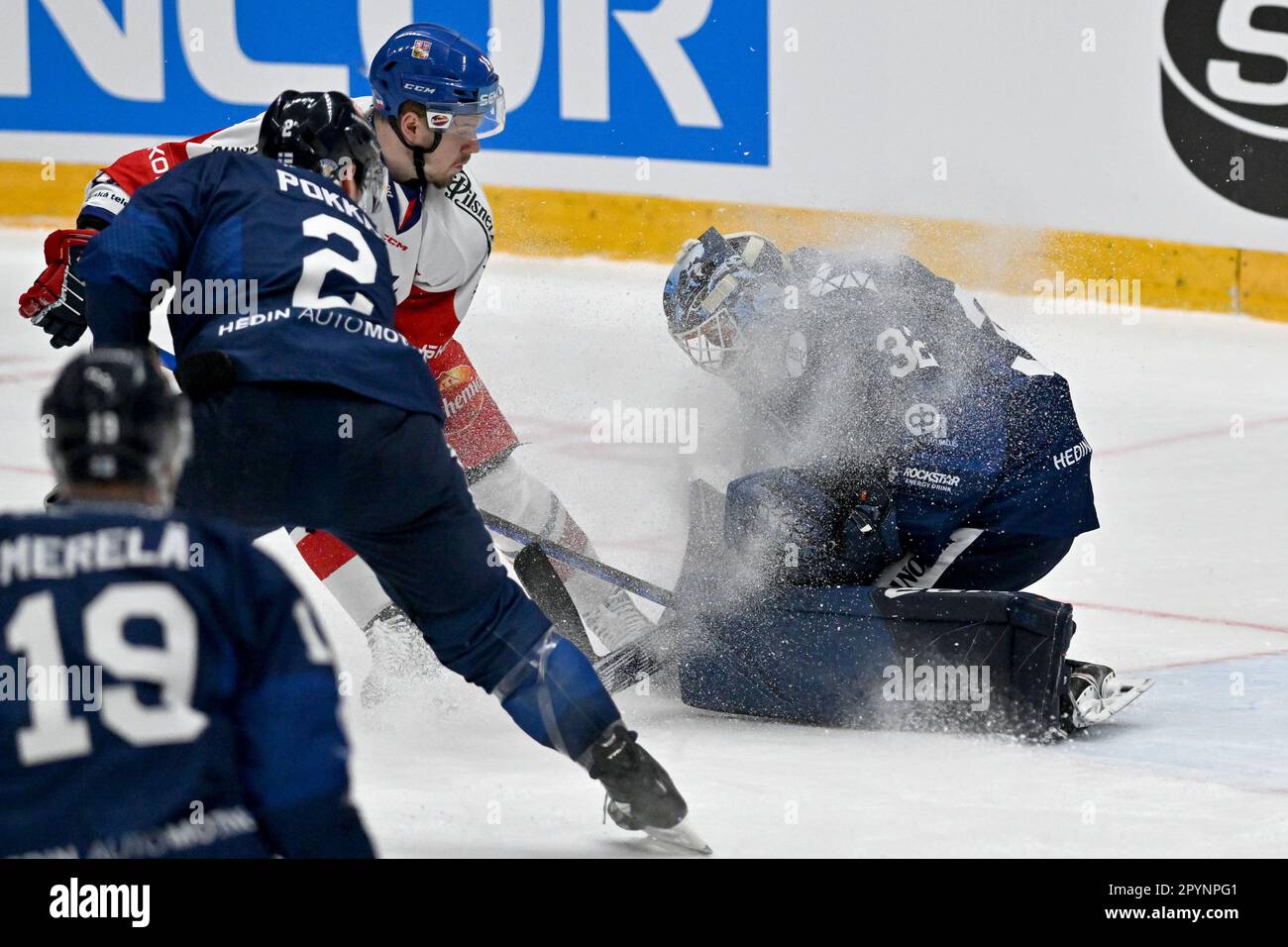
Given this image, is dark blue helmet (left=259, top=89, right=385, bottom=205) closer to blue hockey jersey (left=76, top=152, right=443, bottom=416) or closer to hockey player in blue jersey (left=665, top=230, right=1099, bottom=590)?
blue hockey jersey (left=76, top=152, right=443, bottom=416)

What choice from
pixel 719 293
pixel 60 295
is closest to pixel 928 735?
pixel 719 293

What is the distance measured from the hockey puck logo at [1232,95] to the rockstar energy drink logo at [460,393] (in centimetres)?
388

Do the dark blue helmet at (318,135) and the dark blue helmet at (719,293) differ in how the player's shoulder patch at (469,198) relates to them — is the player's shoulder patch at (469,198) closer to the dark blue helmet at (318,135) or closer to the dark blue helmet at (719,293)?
the dark blue helmet at (719,293)

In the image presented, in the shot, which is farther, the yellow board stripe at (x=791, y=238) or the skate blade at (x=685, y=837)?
the yellow board stripe at (x=791, y=238)

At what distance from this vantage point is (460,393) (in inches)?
160

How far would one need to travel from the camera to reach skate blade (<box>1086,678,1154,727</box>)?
11.3 ft

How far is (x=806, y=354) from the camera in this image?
144 inches

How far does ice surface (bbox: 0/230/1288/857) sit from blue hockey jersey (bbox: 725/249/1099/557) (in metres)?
0.43

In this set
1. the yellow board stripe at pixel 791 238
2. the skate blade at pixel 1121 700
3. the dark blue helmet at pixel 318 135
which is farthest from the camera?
the yellow board stripe at pixel 791 238

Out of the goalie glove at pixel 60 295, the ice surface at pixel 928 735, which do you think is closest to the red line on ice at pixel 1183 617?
the ice surface at pixel 928 735

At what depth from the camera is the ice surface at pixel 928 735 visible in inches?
114

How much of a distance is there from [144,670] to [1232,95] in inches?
243

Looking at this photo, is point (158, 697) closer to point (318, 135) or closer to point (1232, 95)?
point (318, 135)
